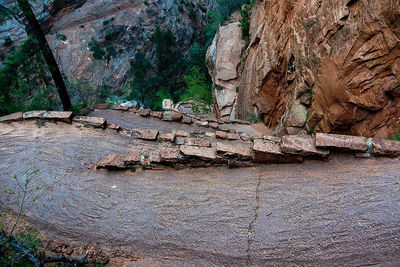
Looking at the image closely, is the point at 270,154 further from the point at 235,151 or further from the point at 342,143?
the point at 342,143

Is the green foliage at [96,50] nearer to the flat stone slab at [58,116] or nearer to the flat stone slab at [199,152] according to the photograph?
the flat stone slab at [58,116]

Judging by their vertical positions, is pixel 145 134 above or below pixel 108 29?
below

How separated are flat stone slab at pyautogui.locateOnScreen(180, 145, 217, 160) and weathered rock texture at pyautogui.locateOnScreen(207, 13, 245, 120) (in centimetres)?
1032

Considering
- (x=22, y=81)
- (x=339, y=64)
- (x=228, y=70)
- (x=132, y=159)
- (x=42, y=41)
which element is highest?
(x=42, y=41)

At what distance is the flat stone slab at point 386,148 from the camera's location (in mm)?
3621

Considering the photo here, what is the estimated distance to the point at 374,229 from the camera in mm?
2912

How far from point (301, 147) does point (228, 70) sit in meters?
12.2

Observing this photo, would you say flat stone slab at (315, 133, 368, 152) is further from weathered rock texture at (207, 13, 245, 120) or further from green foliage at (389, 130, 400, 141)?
weathered rock texture at (207, 13, 245, 120)

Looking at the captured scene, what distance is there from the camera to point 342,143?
3797 mm

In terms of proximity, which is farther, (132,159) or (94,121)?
(94,121)

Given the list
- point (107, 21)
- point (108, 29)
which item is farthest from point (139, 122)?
point (107, 21)

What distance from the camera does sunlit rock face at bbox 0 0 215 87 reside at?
2788 cm

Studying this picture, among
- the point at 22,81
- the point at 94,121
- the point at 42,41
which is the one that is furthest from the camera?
the point at 22,81

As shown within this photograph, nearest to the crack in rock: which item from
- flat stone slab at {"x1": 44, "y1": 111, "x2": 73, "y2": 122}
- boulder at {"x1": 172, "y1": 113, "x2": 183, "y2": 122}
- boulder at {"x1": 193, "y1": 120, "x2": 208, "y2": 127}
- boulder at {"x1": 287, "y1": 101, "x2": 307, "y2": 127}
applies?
boulder at {"x1": 287, "y1": 101, "x2": 307, "y2": 127}
